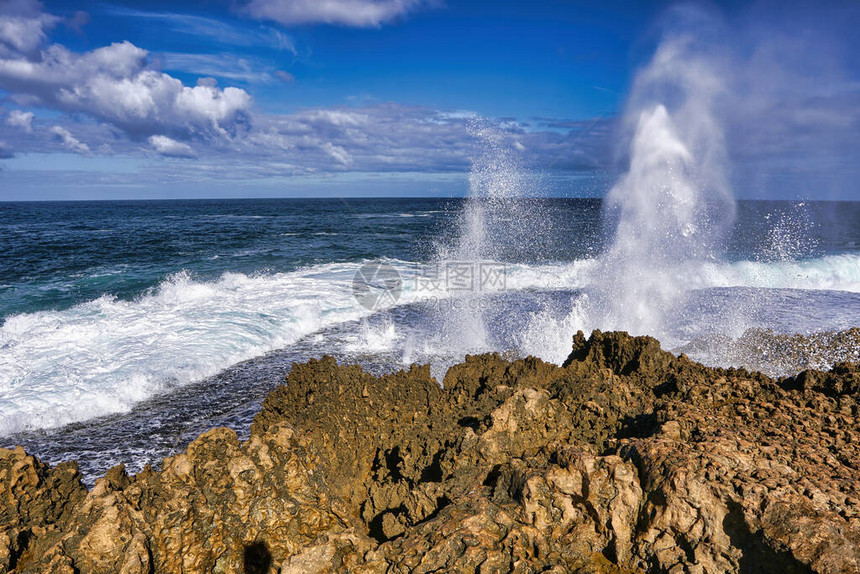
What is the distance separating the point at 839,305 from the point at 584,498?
1784 cm

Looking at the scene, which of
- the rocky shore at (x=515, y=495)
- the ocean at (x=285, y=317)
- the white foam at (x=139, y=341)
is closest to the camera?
the rocky shore at (x=515, y=495)

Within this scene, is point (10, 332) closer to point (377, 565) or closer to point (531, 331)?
point (531, 331)

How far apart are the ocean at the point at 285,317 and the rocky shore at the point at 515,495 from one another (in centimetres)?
425

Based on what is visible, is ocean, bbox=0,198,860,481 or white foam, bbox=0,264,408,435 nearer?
ocean, bbox=0,198,860,481

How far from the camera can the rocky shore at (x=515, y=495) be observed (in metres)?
2.28

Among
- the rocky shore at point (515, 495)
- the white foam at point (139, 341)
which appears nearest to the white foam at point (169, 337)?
the white foam at point (139, 341)

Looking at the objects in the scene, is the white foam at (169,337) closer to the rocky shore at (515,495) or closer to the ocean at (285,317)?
the ocean at (285,317)

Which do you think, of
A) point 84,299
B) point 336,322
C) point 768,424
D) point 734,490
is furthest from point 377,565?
point 84,299

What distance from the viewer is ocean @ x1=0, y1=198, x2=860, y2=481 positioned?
8.25 metres

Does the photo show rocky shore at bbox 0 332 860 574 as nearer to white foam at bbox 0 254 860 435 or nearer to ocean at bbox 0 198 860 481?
ocean at bbox 0 198 860 481

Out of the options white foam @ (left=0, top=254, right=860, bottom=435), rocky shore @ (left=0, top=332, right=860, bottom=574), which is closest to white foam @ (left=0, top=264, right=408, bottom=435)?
white foam @ (left=0, top=254, right=860, bottom=435)

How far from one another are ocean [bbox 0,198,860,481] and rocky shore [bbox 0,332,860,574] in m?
4.25

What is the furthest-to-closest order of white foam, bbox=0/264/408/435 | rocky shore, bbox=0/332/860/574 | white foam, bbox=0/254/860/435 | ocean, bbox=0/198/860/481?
white foam, bbox=0/254/860/435 → white foam, bbox=0/264/408/435 → ocean, bbox=0/198/860/481 → rocky shore, bbox=0/332/860/574

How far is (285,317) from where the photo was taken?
1345 cm
